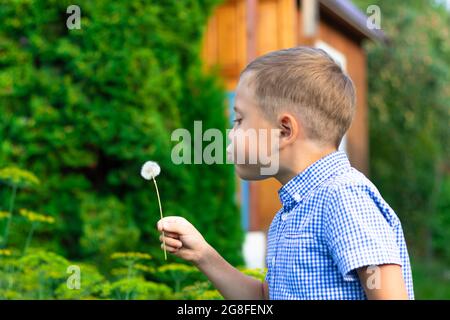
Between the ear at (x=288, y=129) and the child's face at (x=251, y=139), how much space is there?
2 cm

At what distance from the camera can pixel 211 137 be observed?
5375mm

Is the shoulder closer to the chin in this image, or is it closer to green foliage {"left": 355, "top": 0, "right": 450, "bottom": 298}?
the chin

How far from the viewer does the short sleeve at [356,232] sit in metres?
1.52

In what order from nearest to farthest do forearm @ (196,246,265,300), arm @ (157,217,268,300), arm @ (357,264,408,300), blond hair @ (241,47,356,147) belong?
arm @ (357,264,408,300) → blond hair @ (241,47,356,147) → arm @ (157,217,268,300) → forearm @ (196,246,265,300)

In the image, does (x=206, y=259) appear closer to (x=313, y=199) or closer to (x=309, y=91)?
(x=313, y=199)

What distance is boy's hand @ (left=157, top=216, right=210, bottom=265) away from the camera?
1825mm

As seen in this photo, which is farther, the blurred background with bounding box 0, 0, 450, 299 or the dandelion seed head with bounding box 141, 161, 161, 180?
the blurred background with bounding box 0, 0, 450, 299


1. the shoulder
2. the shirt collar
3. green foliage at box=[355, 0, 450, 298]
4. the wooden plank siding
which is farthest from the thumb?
green foliage at box=[355, 0, 450, 298]

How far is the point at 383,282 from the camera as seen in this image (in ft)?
4.93

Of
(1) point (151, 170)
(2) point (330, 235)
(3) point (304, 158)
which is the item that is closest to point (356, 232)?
(2) point (330, 235)

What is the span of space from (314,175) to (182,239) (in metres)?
0.41

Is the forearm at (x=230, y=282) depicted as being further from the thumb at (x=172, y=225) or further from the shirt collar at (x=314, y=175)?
the shirt collar at (x=314, y=175)
